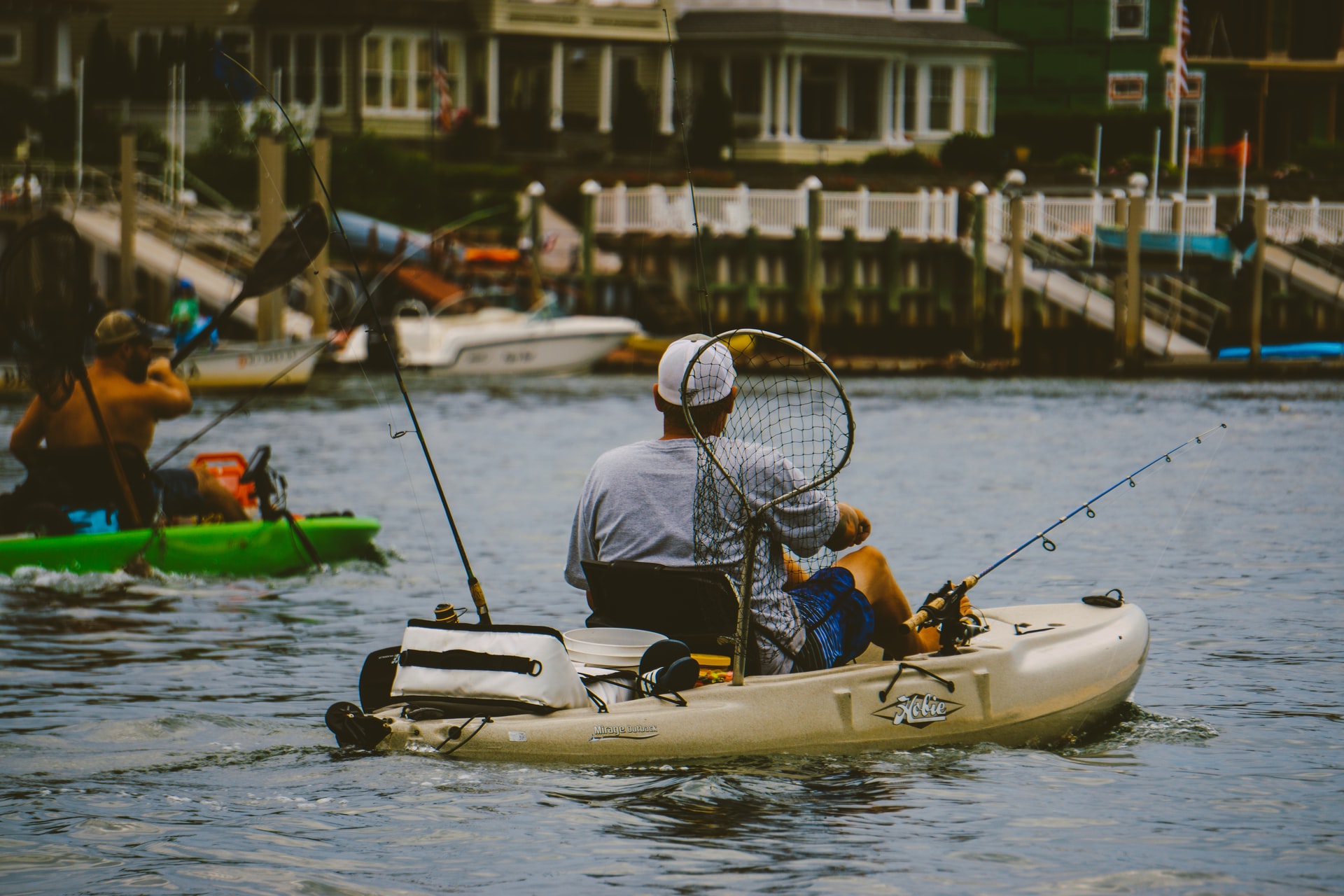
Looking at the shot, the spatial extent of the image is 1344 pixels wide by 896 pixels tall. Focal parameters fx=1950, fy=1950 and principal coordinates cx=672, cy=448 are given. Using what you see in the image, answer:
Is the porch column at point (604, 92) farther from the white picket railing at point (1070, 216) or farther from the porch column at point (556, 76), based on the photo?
the white picket railing at point (1070, 216)

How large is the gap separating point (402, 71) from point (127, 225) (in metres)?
15.2

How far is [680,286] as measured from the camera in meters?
35.2

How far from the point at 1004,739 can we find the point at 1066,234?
92.9 feet

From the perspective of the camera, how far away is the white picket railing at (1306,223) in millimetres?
34281

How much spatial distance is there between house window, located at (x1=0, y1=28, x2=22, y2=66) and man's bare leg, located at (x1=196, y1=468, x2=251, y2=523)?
105 feet

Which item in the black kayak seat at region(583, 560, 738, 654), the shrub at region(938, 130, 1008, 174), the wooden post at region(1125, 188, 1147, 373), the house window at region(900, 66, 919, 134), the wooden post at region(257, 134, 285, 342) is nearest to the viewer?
the black kayak seat at region(583, 560, 738, 654)

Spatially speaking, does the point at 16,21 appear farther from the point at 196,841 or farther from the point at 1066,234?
the point at 196,841

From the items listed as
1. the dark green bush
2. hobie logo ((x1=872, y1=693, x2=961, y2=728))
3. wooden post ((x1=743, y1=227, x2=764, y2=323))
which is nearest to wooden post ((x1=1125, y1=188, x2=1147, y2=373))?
wooden post ((x1=743, y1=227, x2=764, y2=323))

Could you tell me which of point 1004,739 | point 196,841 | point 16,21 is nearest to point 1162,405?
point 1004,739

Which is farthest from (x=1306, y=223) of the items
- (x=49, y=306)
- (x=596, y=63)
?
(x=49, y=306)

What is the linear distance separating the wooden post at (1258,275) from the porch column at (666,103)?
15.1m

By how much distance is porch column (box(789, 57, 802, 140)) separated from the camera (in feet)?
149

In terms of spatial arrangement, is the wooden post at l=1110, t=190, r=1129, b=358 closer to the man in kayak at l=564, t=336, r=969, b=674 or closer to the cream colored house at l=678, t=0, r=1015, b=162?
the cream colored house at l=678, t=0, r=1015, b=162

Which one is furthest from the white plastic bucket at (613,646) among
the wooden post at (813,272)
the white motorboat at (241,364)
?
the wooden post at (813,272)
